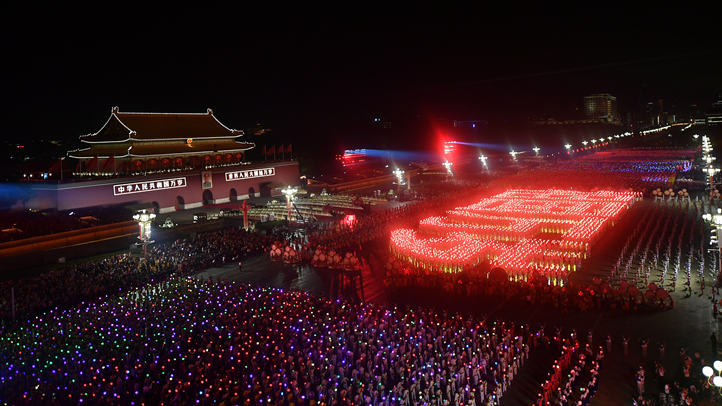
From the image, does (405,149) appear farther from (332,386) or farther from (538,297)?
(332,386)

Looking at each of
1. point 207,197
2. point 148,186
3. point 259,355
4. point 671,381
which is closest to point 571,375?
point 671,381

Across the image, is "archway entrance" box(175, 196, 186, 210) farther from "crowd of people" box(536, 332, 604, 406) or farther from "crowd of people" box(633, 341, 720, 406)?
"crowd of people" box(633, 341, 720, 406)

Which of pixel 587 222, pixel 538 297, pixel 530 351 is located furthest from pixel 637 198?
pixel 530 351

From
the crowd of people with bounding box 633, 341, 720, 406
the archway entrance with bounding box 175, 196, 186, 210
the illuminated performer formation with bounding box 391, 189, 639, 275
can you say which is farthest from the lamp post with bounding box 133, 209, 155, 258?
the crowd of people with bounding box 633, 341, 720, 406

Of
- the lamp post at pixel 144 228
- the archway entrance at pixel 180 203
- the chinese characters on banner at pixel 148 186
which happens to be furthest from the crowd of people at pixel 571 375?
the archway entrance at pixel 180 203

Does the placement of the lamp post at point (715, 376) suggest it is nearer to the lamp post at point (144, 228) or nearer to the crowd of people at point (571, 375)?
the crowd of people at point (571, 375)

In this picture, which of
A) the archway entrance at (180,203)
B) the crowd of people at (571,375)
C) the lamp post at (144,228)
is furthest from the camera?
the archway entrance at (180,203)
